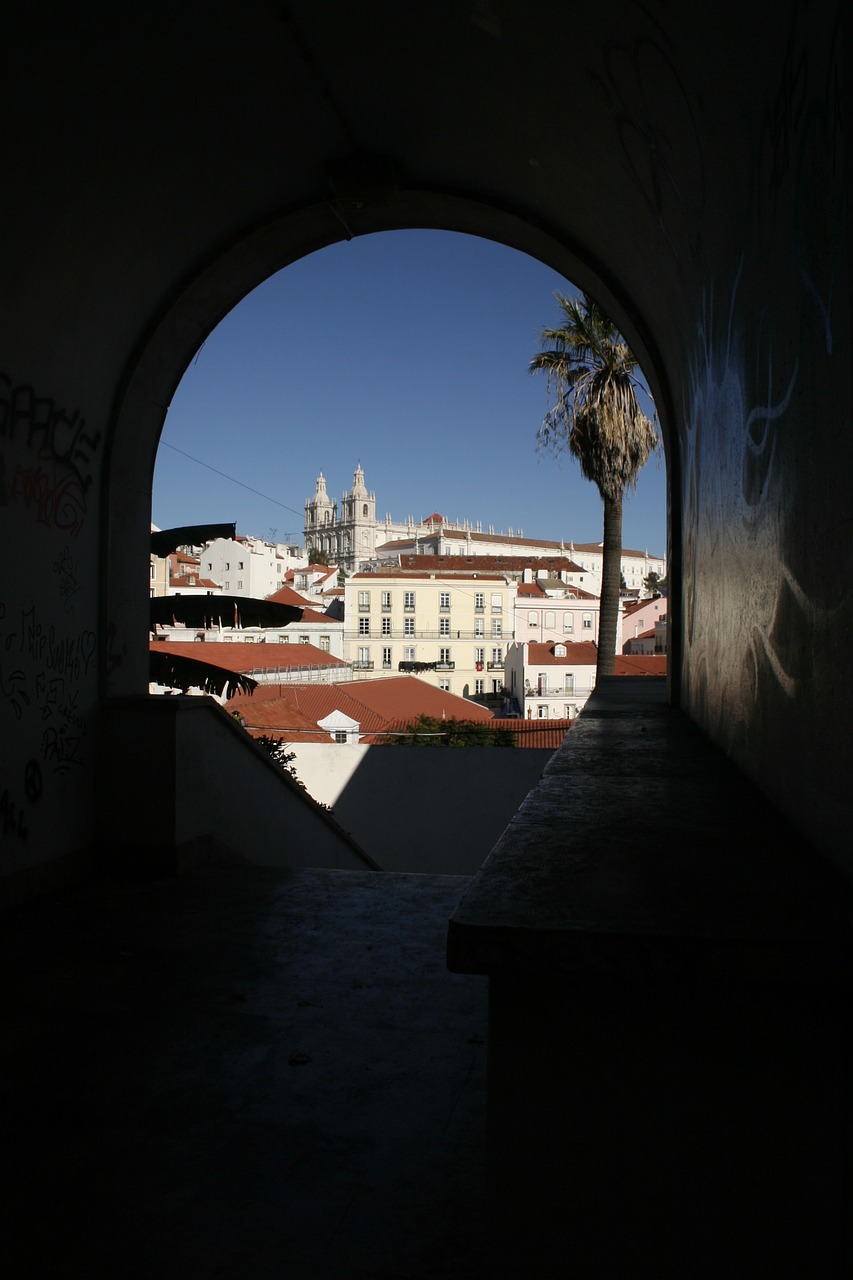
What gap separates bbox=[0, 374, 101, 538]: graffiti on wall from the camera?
4937 millimetres

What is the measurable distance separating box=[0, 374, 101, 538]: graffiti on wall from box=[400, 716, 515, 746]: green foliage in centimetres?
1951

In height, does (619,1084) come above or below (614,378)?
below

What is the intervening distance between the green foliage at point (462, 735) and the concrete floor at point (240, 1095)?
20345 millimetres

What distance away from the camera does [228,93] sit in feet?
15.2

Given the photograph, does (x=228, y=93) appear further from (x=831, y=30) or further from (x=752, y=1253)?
(x=752, y=1253)

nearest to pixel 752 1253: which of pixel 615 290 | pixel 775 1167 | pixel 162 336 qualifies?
pixel 775 1167

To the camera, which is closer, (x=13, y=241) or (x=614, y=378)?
(x=13, y=241)

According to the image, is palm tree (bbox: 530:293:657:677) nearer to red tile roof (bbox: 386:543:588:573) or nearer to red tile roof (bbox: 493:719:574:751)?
red tile roof (bbox: 493:719:574:751)

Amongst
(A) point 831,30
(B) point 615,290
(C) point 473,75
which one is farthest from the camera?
(B) point 615,290

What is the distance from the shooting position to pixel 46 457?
532 centimetres

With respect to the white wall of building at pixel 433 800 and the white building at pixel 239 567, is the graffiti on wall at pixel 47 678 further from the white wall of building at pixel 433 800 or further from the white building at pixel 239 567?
the white building at pixel 239 567

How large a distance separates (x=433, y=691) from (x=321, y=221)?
3502 cm

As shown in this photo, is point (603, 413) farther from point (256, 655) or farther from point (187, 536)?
point (256, 655)

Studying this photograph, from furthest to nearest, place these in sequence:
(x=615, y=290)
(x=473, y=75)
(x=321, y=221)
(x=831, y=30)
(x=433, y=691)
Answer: (x=433, y=691)
(x=321, y=221)
(x=615, y=290)
(x=473, y=75)
(x=831, y=30)
